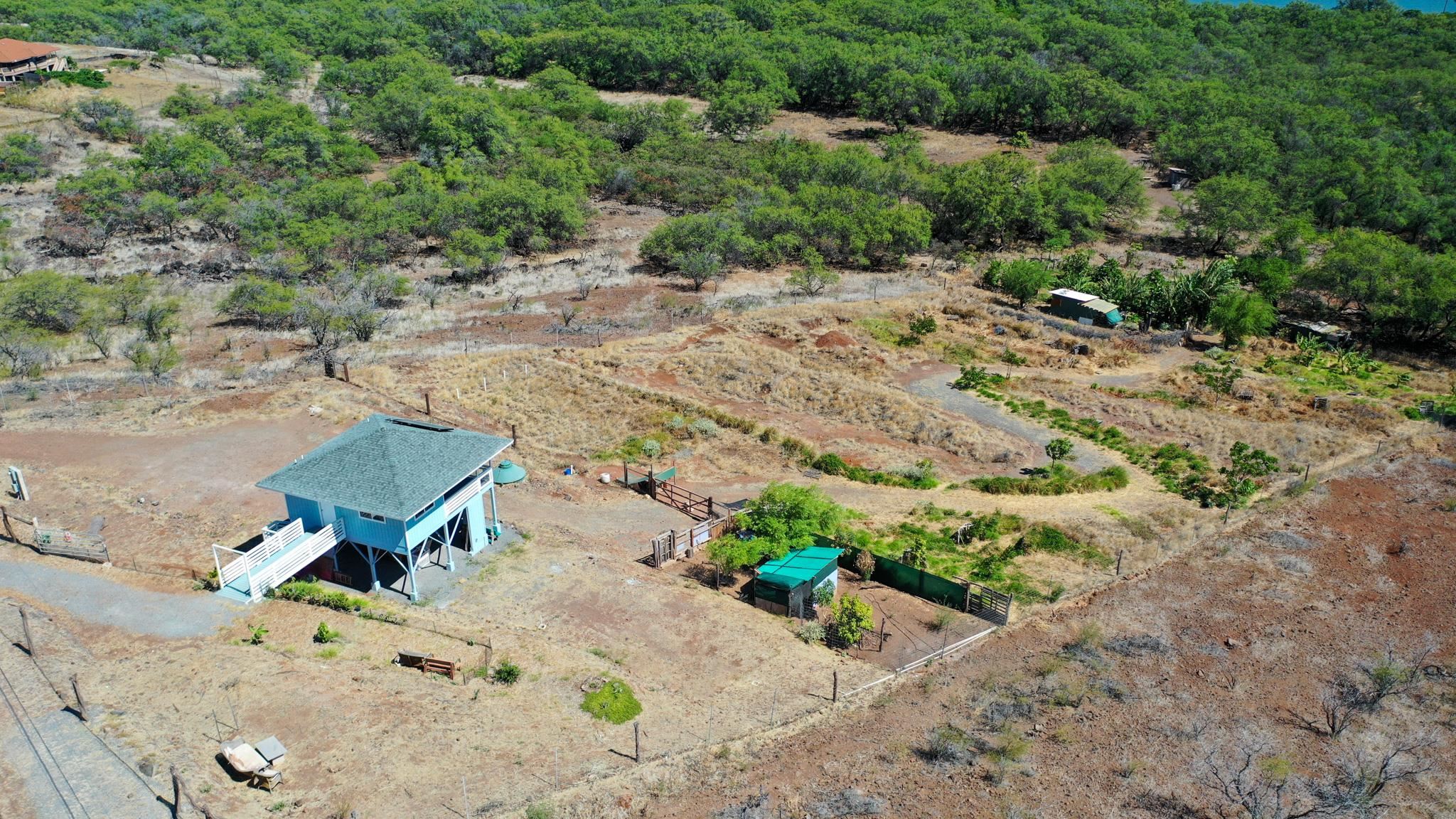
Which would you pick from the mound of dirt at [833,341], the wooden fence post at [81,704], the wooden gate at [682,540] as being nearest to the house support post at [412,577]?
the wooden gate at [682,540]

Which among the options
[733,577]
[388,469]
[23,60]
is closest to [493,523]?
[388,469]

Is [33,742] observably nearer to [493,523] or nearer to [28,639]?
[28,639]

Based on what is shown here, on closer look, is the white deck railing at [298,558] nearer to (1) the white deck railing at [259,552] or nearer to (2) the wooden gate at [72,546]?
(1) the white deck railing at [259,552]

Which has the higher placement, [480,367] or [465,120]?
[465,120]

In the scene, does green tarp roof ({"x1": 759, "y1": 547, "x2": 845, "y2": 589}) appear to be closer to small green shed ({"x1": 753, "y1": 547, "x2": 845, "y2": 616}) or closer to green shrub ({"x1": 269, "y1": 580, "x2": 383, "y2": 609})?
small green shed ({"x1": 753, "y1": 547, "x2": 845, "y2": 616})

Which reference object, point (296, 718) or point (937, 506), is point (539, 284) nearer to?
point (937, 506)

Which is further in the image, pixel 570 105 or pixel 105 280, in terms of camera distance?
pixel 570 105

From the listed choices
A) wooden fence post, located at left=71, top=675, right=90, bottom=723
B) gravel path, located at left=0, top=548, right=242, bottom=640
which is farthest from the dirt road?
gravel path, located at left=0, top=548, right=242, bottom=640

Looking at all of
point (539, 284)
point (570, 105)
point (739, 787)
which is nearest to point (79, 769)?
point (739, 787)
